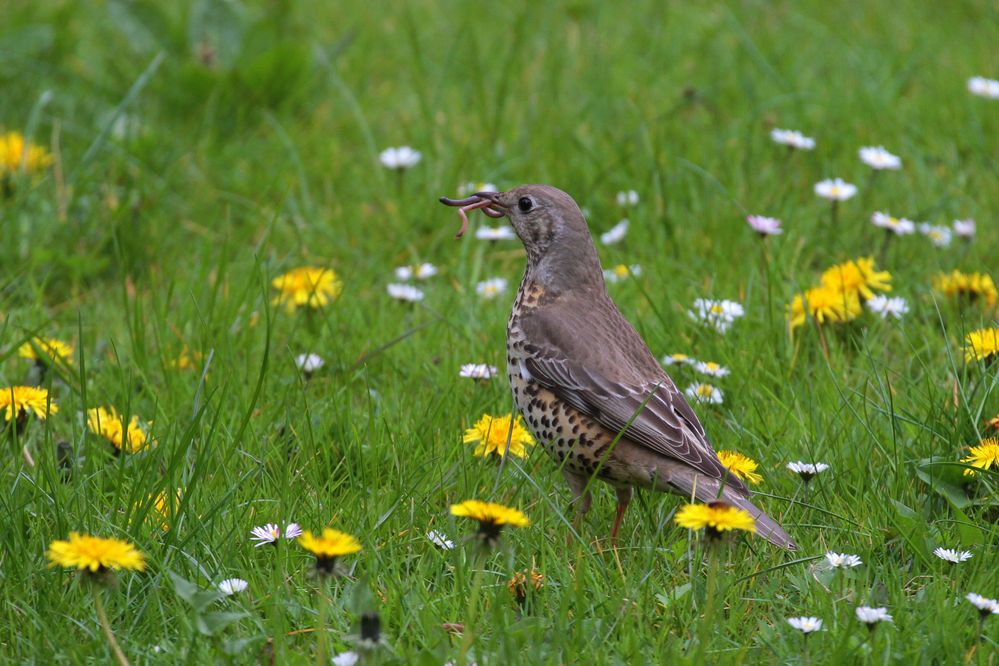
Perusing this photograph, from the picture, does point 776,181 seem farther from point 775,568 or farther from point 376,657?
point 376,657

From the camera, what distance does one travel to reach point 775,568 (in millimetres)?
3646

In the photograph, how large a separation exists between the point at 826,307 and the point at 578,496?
163 cm

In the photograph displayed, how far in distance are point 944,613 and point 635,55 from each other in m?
5.62

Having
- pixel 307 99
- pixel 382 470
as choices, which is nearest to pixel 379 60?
pixel 307 99

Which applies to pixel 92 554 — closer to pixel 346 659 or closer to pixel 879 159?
pixel 346 659

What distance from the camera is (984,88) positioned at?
755 cm

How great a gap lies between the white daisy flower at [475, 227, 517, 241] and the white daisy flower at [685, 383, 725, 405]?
1653 mm

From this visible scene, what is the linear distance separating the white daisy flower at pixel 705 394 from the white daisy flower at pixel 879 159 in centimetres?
224

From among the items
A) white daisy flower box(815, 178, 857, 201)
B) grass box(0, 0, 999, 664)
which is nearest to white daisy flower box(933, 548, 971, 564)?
grass box(0, 0, 999, 664)

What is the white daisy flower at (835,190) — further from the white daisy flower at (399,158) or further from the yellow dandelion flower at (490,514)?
the yellow dandelion flower at (490,514)

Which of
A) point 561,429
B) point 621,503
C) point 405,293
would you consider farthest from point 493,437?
point 405,293

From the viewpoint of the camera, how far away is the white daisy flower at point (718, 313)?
5318mm

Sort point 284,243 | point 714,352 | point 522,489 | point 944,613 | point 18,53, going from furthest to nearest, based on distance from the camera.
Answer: point 18,53 < point 284,243 < point 714,352 < point 522,489 < point 944,613

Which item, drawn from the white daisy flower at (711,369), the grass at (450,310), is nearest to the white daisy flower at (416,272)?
the grass at (450,310)
